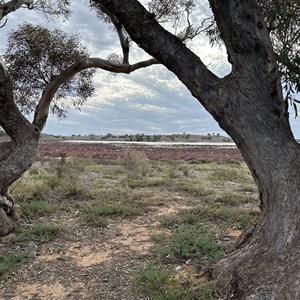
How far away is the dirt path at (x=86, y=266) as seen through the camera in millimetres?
4426

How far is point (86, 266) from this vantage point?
17.1 ft

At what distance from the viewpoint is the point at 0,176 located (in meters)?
6.30

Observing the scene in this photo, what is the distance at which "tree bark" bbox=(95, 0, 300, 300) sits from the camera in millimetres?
3621

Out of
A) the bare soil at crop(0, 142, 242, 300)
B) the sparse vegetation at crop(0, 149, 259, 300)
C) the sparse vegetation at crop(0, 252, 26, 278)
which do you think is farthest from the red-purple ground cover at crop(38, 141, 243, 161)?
the sparse vegetation at crop(0, 252, 26, 278)

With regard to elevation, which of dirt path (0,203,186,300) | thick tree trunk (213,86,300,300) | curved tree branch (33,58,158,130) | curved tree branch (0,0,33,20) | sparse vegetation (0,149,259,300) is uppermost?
curved tree branch (0,0,33,20)

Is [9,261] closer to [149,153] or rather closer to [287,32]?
[287,32]

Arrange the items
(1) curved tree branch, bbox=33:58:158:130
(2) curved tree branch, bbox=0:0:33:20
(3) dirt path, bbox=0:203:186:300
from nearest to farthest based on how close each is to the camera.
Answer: (3) dirt path, bbox=0:203:186:300 → (2) curved tree branch, bbox=0:0:33:20 → (1) curved tree branch, bbox=33:58:158:130

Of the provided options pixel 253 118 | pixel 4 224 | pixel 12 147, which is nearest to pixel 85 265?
pixel 4 224

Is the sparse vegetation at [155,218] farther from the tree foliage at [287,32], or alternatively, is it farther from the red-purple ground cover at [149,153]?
the red-purple ground cover at [149,153]

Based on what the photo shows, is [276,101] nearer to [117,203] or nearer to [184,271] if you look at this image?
[184,271]

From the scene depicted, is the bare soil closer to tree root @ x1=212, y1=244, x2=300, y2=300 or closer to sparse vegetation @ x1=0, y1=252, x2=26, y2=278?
sparse vegetation @ x1=0, y1=252, x2=26, y2=278

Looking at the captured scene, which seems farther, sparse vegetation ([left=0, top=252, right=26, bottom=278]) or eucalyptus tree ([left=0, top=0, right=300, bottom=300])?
sparse vegetation ([left=0, top=252, right=26, bottom=278])

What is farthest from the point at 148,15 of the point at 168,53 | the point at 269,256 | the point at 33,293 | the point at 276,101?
the point at 33,293

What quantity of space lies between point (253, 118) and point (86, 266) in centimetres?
311
